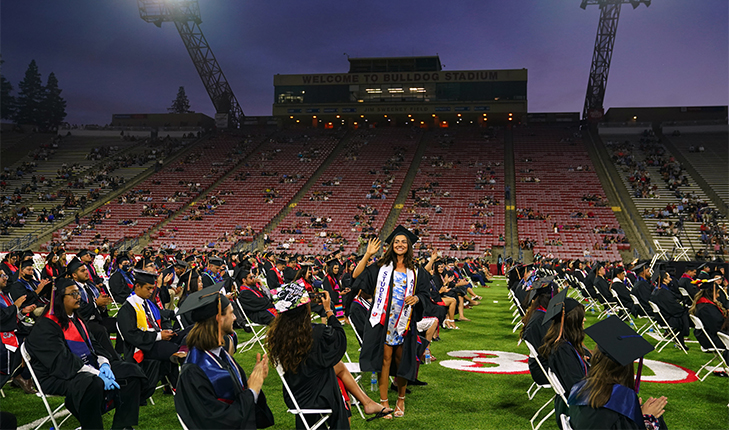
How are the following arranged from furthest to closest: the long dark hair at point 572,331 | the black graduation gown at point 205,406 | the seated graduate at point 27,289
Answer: the seated graduate at point 27,289 < the long dark hair at point 572,331 < the black graduation gown at point 205,406

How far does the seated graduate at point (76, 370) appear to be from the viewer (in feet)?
12.9

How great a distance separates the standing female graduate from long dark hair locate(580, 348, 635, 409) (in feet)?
6.97

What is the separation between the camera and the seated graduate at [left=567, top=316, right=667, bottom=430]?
2.66 metres

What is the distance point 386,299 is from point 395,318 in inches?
7.7

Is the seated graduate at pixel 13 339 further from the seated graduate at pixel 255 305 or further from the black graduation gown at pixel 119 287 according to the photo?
the black graduation gown at pixel 119 287

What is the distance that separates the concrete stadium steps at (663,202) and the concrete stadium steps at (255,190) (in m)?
22.2

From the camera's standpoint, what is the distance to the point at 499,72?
4416 cm

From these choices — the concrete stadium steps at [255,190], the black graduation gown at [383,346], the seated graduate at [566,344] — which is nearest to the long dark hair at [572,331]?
the seated graduate at [566,344]

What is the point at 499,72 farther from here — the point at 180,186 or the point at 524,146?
the point at 180,186

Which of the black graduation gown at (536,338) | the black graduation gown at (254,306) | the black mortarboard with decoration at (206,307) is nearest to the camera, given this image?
the black mortarboard with decoration at (206,307)

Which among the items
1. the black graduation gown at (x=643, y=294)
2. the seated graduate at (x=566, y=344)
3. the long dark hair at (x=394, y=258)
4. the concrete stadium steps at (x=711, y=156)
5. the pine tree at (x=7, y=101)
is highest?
the pine tree at (x=7, y=101)

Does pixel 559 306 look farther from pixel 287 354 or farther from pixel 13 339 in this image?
pixel 13 339

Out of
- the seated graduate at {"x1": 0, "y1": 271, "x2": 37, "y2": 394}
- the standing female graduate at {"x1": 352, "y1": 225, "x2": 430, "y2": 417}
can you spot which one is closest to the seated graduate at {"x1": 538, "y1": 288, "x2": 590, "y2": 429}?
the standing female graduate at {"x1": 352, "y1": 225, "x2": 430, "y2": 417}

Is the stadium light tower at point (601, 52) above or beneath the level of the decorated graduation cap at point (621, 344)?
above
